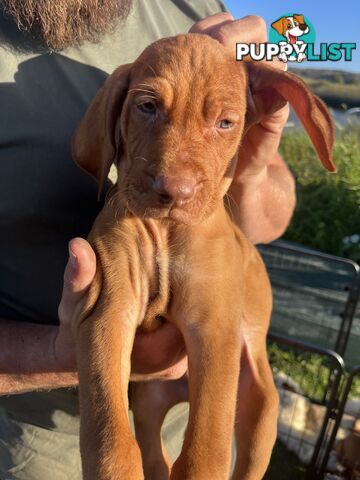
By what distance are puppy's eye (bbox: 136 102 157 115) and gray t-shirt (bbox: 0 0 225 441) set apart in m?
0.35

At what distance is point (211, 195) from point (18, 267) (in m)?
0.82

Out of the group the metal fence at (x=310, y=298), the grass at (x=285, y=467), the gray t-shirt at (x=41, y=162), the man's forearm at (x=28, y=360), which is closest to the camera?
the gray t-shirt at (x=41, y=162)

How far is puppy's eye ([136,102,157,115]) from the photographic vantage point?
1956mm

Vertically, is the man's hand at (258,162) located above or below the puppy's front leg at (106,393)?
above

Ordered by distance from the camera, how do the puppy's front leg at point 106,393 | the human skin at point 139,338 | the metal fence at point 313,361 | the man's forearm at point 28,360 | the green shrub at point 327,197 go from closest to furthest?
the puppy's front leg at point 106,393 → the human skin at point 139,338 → the man's forearm at point 28,360 → the metal fence at point 313,361 → the green shrub at point 327,197

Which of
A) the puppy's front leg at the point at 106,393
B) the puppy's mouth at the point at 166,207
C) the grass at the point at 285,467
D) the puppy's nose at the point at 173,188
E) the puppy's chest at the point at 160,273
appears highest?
the puppy's nose at the point at 173,188

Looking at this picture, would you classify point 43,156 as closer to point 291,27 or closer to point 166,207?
point 166,207

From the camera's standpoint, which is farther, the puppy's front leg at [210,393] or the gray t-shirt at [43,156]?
the gray t-shirt at [43,156]

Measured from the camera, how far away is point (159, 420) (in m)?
2.42

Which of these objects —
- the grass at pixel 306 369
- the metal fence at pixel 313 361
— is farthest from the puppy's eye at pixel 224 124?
the grass at pixel 306 369

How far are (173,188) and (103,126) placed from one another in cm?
44

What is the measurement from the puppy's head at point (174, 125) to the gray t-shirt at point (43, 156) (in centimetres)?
15

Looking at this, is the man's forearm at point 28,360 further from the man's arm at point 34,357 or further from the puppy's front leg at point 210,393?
the puppy's front leg at point 210,393

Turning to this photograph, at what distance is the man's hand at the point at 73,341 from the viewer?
6.17 ft
